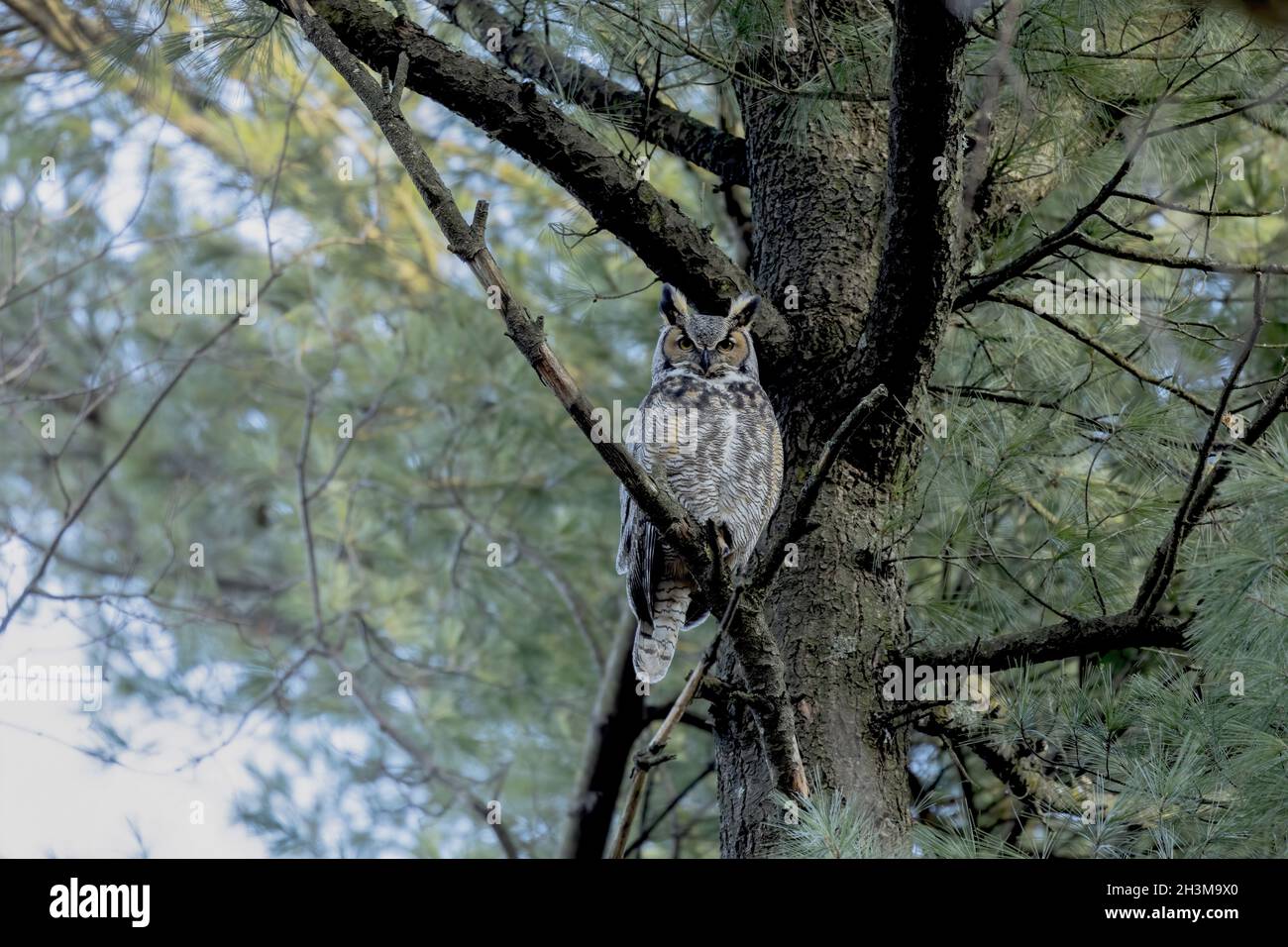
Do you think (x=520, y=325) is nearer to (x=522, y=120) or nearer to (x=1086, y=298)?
(x=522, y=120)

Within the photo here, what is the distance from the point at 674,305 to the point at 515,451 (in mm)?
2343

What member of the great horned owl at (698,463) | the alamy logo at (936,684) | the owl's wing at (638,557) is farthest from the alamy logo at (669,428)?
the alamy logo at (936,684)

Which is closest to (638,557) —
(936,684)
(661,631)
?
(661,631)

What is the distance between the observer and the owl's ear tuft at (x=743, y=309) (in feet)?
8.41

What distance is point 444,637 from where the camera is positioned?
5.19 metres

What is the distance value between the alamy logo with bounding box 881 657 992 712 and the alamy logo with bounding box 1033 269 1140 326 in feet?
2.37

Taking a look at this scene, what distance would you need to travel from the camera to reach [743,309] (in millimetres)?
2584

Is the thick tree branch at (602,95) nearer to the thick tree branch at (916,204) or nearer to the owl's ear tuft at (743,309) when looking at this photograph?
the owl's ear tuft at (743,309)

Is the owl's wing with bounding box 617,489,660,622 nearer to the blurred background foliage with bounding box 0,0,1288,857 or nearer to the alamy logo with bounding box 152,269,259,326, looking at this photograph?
the blurred background foliage with bounding box 0,0,1288,857

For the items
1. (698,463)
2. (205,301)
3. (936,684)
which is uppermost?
(205,301)

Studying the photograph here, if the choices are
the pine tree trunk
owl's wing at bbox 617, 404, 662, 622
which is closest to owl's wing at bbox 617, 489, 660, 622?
owl's wing at bbox 617, 404, 662, 622
